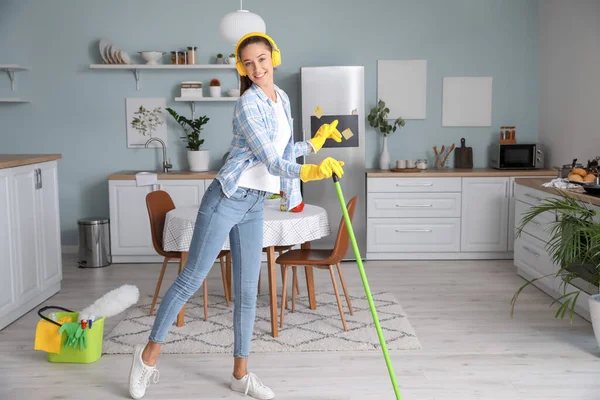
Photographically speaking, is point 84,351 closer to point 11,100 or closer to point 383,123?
point 11,100

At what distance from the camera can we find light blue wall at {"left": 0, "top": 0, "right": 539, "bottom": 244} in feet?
19.3

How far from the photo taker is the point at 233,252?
2721 mm

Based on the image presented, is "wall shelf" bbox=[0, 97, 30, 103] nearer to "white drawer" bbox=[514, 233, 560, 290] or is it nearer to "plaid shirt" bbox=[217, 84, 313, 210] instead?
"plaid shirt" bbox=[217, 84, 313, 210]

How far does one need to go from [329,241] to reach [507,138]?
1.94 m

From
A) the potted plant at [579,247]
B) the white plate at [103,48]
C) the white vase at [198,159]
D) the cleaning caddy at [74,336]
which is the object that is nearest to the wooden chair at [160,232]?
the cleaning caddy at [74,336]

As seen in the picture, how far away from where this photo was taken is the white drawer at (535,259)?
4.26 m

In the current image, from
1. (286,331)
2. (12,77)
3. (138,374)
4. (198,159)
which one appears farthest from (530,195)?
(12,77)

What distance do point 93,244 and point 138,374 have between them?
9.97ft

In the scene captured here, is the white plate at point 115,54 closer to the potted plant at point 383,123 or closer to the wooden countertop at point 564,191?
the potted plant at point 383,123

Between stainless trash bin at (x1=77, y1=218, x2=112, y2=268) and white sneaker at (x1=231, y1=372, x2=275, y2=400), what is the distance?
122 inches

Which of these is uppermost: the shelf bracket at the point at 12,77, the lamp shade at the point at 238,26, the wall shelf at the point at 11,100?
the lamp shade at the point at 238,26

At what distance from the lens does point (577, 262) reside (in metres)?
3.65

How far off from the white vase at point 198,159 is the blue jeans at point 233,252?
314cm

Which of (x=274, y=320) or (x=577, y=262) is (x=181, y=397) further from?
(x=577, y=262)
